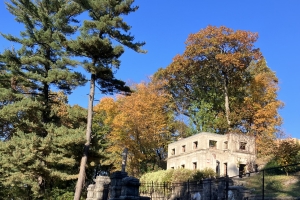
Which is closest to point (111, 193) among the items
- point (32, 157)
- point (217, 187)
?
point (217, 187)

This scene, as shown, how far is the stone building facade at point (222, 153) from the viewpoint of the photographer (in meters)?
28.4

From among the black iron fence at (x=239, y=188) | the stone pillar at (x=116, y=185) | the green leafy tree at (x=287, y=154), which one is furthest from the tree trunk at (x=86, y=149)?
the green leafy tree at (x=287, y=154)

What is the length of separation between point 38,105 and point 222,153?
16.7 meters

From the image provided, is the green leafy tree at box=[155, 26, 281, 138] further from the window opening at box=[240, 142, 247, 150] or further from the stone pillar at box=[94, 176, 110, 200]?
the stone pillar at box=[94, 176, 110, 200]

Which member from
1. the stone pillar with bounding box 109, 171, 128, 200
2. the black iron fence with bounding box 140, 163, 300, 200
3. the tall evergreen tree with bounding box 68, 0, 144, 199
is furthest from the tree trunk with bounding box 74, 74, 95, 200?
the black iron fence with bounding box 140, 163, 300, 200

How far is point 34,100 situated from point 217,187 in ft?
36.9

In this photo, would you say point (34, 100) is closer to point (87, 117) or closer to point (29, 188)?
point (87, 117)

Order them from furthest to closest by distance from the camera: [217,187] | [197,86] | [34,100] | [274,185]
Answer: [197,86] → [34,100] → [274,185] → [217,187]

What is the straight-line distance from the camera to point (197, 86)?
38.5 metres

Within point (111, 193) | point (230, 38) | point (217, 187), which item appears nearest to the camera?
point (111, 193)

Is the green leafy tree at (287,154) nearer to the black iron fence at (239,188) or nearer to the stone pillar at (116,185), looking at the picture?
the black iron fence at (239,188)

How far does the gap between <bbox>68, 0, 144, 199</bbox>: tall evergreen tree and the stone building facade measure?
12.0 metres

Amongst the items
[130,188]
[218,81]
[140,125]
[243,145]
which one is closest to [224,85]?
[218,81]

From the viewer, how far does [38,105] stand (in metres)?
18.9
